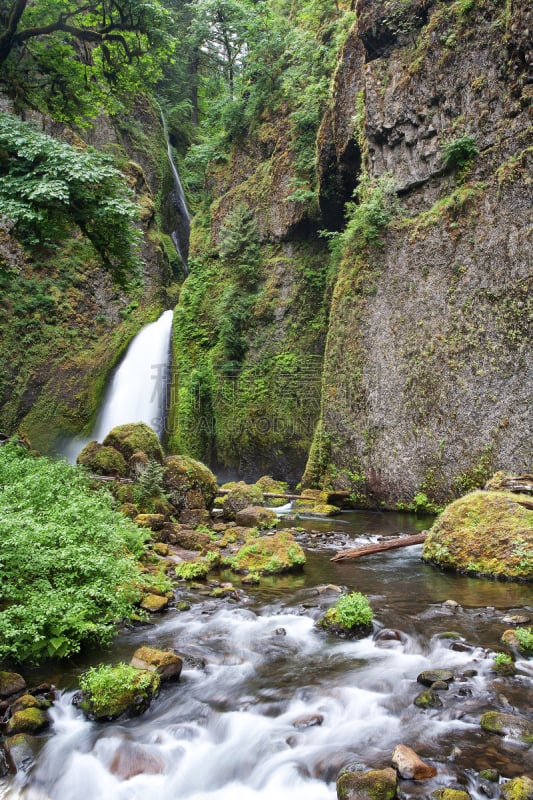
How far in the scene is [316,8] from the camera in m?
19.0

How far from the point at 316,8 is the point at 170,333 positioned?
42.9 feet

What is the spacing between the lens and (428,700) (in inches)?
155

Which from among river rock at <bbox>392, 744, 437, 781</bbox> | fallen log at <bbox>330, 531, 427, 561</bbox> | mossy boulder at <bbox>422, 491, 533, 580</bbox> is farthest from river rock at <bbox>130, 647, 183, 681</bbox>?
mossy boulder at <bbox>422, 491, 533, 580</bbox>

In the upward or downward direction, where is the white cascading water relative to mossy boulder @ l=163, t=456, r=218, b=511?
upward

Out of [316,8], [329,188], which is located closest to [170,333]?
[329,188]

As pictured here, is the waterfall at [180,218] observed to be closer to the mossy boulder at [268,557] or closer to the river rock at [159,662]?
the mossy boulder at [268,557]

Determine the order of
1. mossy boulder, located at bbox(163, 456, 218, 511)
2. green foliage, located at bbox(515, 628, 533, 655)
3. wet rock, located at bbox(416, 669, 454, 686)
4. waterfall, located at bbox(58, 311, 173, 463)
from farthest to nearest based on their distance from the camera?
waterfall, located at bbox(58, 311, 173, 463)
mossy boulder, located at bbox(163, 456, 218, 511)
green foliage, located at bbox(515, 628, 533, 655)
wet rock, located at bbox(416, 669, 454, 686)

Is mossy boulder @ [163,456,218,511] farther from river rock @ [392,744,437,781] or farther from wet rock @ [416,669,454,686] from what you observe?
river rock @ [392,744,437,781]

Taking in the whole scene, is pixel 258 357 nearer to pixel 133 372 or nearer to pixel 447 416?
pixel 133 372

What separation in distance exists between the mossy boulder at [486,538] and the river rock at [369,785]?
4200 millimetres

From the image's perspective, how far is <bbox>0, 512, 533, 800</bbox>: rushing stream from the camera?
10.9ft

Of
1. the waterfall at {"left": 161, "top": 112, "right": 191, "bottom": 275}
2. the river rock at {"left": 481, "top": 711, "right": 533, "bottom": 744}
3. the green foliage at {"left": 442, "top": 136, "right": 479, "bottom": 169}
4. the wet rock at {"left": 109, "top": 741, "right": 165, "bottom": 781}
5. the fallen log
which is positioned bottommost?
the fallen log

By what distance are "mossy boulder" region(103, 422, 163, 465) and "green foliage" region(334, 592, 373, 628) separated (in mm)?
7250

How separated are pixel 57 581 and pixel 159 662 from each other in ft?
3.57
